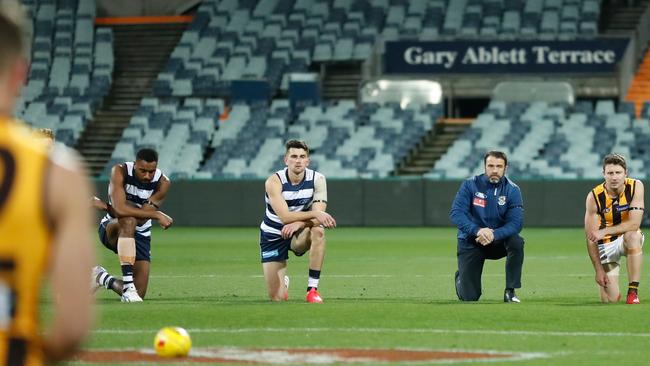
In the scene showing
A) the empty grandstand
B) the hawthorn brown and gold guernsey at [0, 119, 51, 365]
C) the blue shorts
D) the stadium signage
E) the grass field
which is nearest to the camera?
the hawthorn brown and gold guernsey at [0, 119, 51, 365]

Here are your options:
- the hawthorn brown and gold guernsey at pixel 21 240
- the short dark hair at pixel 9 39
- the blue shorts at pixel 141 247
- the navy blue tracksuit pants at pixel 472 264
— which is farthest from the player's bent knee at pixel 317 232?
the short dark hair at pixel 9 39

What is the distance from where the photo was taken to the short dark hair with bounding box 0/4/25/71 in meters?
3.20

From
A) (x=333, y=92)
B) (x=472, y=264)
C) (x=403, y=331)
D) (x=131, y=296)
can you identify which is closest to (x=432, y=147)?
(x=333, y=92)

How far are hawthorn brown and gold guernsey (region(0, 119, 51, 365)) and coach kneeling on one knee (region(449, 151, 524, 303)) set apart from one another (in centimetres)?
1037

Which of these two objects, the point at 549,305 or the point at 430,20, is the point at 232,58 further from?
the point at 549,305

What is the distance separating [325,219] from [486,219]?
1.70m

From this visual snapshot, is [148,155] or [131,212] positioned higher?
[148,155]

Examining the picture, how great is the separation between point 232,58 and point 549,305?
30.9 metres

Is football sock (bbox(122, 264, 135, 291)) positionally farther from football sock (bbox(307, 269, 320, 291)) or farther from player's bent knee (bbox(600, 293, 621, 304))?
player's bent knee (bbox(600, 293, 621, 304))

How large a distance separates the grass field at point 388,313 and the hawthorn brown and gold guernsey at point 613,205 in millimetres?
812

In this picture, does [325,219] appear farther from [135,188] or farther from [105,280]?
[105,280]

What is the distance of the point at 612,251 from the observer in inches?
541

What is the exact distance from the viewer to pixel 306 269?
2053cm

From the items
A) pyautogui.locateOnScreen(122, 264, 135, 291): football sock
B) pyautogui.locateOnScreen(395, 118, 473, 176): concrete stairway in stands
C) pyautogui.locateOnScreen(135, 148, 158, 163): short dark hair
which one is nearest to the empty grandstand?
pyautogui.locateOnScreen(395, 118, 473, 176): concrete stairway in stands
